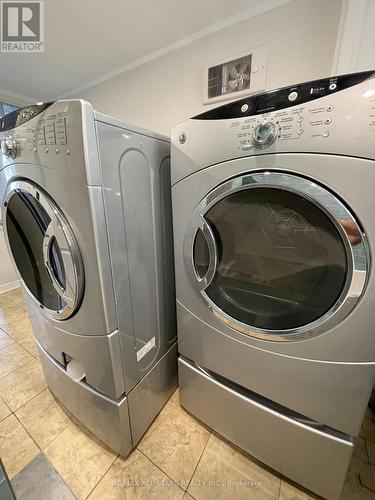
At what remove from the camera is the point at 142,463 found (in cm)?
85

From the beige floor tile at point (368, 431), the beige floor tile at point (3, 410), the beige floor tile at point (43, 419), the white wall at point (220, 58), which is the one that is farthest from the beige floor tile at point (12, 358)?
the beige floor tile at point (368, 431)

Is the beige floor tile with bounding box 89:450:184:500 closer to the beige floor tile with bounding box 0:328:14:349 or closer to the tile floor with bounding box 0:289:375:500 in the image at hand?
the tile floor with bounding box 0:289:375:500

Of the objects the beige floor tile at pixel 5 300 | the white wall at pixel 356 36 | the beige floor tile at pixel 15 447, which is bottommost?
the beige floor tile at pixel 5 300

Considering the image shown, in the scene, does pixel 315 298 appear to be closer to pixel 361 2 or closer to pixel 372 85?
pixel 372 85

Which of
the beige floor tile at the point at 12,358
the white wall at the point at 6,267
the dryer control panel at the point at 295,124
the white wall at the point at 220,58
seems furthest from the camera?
the white wall at the point at 6,267

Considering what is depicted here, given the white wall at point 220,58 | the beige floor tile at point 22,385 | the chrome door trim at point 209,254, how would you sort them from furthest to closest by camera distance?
the beige floor tile at point 22,385 → the white wall at point 220,58 → the chrome door trim at point 209,254

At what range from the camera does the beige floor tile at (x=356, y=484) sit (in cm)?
75

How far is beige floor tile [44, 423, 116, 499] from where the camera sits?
791 mm

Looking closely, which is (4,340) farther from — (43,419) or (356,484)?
(356,484)

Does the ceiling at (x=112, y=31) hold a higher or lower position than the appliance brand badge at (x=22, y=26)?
lower

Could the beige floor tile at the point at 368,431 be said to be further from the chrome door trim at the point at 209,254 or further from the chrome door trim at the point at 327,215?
the chrome door trim at the point at 209,254

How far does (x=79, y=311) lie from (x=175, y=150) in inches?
25.1

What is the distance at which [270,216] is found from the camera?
58 cm

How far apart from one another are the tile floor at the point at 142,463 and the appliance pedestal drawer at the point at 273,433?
3.2 inches
